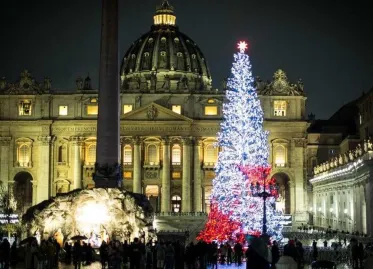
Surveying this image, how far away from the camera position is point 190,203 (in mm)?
99062

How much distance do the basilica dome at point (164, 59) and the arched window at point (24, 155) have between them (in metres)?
24.5

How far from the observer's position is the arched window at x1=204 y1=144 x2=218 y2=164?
10050 centimetres

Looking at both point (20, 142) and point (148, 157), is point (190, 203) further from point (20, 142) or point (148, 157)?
point (20, 142)

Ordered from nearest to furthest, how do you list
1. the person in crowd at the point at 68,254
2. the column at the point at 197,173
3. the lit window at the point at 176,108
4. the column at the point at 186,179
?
the person in crowd at the point at 68,254, the column at the point at 186,179, the column at the point at 197,173, the lit window at the point at 176,108

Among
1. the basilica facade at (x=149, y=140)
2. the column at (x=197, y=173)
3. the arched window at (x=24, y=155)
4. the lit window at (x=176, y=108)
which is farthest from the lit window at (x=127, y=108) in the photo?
the arched window at (x=24, y=155)

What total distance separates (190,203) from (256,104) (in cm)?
5248

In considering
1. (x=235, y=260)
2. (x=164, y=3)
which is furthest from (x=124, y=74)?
(x=235, y=260)

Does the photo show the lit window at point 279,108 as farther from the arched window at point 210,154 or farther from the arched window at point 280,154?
the arched window at point 210,154

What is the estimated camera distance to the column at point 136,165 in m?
98.4

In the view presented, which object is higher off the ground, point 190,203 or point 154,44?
point 154,44

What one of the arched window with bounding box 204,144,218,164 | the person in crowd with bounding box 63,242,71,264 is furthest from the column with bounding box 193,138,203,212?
the person in crowd with bounding box 63,242,71,264

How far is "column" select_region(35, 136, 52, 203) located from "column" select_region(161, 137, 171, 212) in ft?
43.3

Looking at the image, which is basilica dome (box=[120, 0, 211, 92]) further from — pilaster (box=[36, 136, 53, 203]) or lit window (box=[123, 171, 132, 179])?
pilaster (box=[36, 136, 53, 203])

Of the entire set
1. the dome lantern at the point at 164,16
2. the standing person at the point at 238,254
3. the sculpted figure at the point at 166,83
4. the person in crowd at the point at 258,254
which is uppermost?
the dome lantern at the point at 164,16
